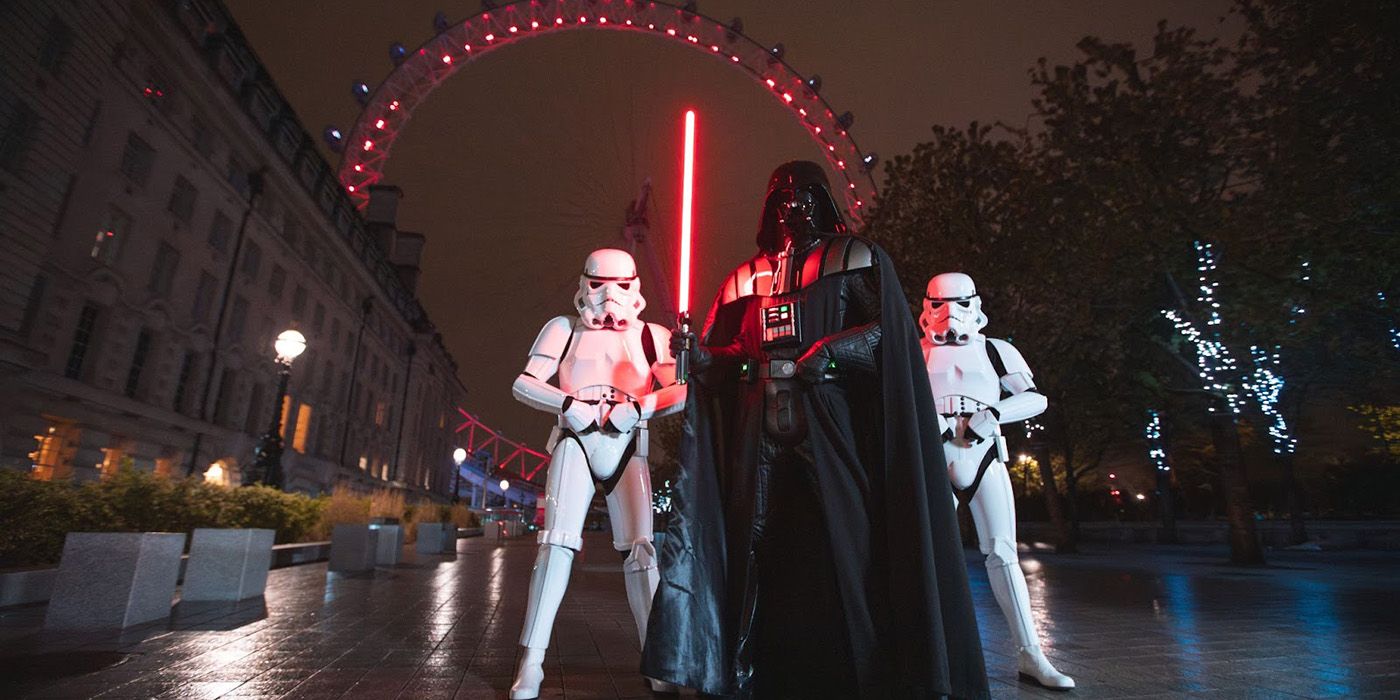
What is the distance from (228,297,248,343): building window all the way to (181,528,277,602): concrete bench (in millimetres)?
25916

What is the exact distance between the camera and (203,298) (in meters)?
27.5

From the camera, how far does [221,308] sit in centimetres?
2842

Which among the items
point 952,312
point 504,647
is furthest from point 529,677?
point 952,312

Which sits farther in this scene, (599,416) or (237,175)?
(237,175)

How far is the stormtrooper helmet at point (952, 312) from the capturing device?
529 cm

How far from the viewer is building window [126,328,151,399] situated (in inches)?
934

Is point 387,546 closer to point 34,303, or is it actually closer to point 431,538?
point 431,538

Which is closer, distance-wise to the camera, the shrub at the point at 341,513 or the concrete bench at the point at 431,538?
the shrub at the point at 341,513

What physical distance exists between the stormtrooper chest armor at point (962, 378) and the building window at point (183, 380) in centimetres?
2996

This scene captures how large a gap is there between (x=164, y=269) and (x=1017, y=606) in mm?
29640

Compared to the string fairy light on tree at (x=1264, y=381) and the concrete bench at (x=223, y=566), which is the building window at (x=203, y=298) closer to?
the concrete bench at (x=223, y=566)

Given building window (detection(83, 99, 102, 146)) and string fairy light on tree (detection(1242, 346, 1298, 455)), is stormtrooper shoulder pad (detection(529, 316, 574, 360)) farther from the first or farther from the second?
building window (detection(83, 99, 102, 146))

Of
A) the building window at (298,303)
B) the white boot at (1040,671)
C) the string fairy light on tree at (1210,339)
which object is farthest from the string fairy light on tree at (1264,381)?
the building window at (298,303)

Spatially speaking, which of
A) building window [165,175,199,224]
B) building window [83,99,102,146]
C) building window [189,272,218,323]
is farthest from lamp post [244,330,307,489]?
building window [189,272,218,323]
